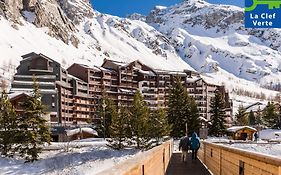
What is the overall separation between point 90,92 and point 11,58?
93275 mm

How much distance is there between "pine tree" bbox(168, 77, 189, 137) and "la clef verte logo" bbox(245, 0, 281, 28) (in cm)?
4220

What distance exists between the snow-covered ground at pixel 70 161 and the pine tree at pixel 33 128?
1181mm

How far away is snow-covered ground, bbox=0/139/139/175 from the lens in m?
43.2

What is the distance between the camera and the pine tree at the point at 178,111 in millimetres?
61531

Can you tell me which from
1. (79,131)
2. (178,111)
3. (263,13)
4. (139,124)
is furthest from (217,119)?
(263,13)

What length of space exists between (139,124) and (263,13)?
33765 mm

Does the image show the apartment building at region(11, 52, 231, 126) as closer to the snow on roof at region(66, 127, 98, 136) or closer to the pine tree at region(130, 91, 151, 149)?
the snow on roof at region(66, 127, 98, 136)

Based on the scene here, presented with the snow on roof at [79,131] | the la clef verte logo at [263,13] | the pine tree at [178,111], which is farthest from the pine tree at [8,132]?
the la clef verte logo at [263,13]

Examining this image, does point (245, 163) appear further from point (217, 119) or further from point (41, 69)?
point (41, 69)

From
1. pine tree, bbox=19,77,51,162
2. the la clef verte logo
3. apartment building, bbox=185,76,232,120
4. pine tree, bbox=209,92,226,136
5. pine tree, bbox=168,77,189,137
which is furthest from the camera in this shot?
apartment building, bbox=185,76,232,120

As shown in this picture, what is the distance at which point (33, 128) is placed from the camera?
158ft

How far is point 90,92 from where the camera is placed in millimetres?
108125

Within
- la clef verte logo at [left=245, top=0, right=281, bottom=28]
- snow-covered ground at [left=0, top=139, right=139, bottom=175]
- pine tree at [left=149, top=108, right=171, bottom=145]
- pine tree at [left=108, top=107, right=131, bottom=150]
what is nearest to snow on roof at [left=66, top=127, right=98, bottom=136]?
snow-covered ground at [left=0, top=139, right=139, bottom=175]

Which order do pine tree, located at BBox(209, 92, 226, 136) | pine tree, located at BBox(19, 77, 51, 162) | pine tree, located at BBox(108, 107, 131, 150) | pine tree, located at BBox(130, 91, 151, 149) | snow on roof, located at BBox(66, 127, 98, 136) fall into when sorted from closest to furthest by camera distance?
pine tree, located at BBox(19, 77, 51, 162), pine tree, located at BBox(130, 91, 151, 149), pine tree, located at BBox(108, 107, 131, 150), pine tree, located at BBox(209, 92, 226, 136), snow on roof, located at BBox(66, 127, 98, 136)
